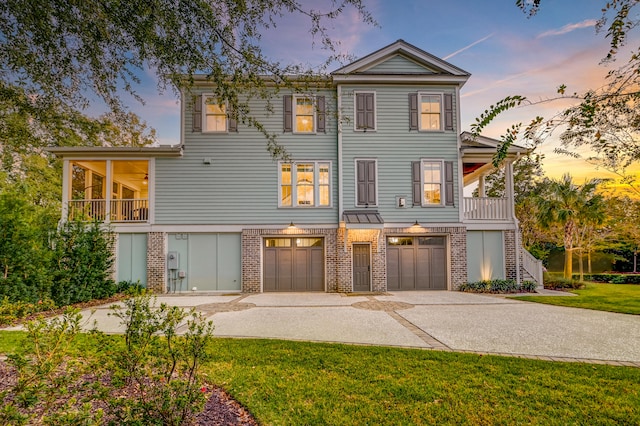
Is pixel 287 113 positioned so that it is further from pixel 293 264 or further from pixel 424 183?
pixel 424 183

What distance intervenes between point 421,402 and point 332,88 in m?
11.8

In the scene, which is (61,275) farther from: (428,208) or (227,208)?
(428,208)

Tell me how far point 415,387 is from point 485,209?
36.4 ft

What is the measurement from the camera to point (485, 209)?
1309 centimetres

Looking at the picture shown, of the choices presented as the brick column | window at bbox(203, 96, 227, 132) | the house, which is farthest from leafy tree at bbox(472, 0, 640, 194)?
the brick column

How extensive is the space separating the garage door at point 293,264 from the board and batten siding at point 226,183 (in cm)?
87

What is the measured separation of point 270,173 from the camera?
12.7m

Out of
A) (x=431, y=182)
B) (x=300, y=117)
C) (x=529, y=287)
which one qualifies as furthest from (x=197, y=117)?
(x=529, y=287)

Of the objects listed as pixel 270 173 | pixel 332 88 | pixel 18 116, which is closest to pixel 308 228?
pixel 270 173

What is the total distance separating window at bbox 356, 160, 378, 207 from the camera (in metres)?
12.6

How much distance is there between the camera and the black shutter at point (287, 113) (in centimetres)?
1281

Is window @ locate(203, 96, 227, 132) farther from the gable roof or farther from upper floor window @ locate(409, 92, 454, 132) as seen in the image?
upper floor window @ locate(409, 92, 454, 132)

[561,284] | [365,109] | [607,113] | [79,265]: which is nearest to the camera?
[607,113]

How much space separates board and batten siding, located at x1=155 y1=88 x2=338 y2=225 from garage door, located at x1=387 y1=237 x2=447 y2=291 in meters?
2.76
